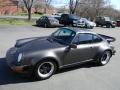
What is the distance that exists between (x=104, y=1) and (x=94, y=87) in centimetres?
4910

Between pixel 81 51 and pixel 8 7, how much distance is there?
1870 inches

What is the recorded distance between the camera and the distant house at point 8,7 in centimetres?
4950

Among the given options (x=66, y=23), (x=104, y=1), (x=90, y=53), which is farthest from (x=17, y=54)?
(x=104, y=1)

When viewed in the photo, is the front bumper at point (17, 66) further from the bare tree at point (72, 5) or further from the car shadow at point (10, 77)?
the bare tree at point (72, 5)

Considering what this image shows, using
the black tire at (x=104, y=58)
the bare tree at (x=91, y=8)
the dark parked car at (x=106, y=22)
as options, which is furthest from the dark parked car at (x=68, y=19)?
the bare tree at (x=91, y=8)

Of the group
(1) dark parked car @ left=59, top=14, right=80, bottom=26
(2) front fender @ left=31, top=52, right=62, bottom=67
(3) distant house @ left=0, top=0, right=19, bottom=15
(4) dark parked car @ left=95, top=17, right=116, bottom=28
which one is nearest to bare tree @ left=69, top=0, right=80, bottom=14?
(4) dark parked car @ left=95, top=17, right=116, bottom=28

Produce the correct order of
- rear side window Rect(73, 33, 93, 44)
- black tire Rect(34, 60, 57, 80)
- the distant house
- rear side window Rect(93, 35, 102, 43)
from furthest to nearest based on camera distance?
1. the distant house
2. rear side window Rect(93, 35, 102, 43)
3. rear side window Rect(73, 33, 93, 44)
4. black tire Rect(34, 60, 57, 80)

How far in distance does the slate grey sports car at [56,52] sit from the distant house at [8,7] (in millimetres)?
44096

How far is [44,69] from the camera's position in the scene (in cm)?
609

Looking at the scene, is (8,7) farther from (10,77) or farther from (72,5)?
(10,77)

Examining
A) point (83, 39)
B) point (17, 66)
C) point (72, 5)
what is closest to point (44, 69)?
point (17, 66)

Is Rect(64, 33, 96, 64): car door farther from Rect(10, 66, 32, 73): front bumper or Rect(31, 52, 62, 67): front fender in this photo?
Rect(10, 66, 32, 73): front bumper

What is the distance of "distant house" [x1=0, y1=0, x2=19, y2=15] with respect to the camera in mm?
49503

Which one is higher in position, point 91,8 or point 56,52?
point 91,8
